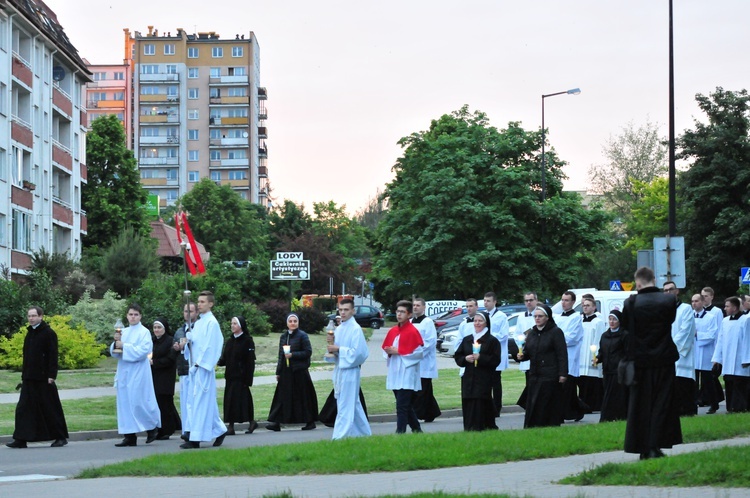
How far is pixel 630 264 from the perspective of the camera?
91.7m

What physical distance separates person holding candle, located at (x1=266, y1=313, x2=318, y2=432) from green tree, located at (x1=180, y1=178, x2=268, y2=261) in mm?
91760

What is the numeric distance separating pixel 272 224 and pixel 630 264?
42.8m

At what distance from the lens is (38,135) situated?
60.6 m

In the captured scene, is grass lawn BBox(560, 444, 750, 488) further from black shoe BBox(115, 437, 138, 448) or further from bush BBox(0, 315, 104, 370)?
bush BBox(0, 315, 104, 370)

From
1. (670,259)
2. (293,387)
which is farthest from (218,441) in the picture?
(670,259)

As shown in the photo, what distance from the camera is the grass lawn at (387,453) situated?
1289 centimetres

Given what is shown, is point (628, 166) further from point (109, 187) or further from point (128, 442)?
point (128, 442)

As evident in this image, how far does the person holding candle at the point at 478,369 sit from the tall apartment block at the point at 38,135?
33.2 m

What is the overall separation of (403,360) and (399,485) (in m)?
6.00

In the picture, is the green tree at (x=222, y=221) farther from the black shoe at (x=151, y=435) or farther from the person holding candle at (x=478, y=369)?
the person holding candle at (x=478, y=369)

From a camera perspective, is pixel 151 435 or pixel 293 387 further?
pixel 293 387

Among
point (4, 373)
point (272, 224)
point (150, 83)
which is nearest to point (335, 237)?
point (272, 224)

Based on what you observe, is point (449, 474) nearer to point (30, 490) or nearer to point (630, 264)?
point (30, 490)

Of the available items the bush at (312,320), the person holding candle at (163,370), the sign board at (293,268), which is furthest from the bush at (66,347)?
the bush at (312,320)
